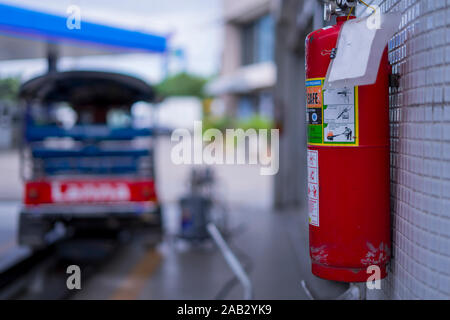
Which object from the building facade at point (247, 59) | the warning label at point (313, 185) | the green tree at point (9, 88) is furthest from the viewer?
the building facade at point (247, 59)

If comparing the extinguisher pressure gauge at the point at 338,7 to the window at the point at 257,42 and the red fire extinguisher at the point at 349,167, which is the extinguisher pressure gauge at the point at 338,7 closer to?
the red fire extinguisher at the point at 349,167

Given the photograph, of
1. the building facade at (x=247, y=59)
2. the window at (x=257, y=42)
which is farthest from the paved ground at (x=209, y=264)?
the window at (x=257, y=42)

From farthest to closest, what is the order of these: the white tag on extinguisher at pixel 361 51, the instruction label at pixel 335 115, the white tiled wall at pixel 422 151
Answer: the instruction label at pixel 335 115 → the white tag on extinguisher at pixel 361 51 → the white tiled wall at pixel 422 151

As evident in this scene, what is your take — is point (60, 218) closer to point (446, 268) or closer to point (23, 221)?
point (23, 221)

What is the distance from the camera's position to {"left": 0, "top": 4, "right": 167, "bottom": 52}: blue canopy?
17.4ft

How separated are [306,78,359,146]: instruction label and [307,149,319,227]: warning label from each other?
3.6 inches

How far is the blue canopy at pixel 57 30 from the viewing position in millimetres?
5297

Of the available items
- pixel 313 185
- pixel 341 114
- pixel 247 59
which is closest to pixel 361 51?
pixel 341 114

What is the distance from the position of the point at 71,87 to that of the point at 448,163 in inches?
230

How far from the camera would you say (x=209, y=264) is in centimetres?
578

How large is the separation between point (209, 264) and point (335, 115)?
3783 mm

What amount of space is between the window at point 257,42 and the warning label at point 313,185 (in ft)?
87.7

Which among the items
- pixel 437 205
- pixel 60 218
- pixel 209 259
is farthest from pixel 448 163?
pixel 60 218

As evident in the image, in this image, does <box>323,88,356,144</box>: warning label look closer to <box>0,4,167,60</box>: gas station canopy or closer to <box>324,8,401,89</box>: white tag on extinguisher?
<box>324,8,401,89</box>: white tag on extinguisher
